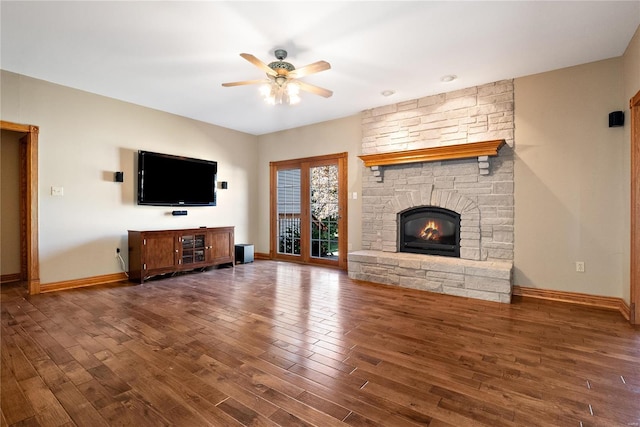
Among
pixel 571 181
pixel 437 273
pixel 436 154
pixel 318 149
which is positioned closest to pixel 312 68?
pixel 436 154

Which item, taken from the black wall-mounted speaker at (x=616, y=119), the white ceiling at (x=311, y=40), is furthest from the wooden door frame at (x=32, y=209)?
the black wall-mounted speaker at (x=616, y=119)

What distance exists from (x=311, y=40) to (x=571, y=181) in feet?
11.1

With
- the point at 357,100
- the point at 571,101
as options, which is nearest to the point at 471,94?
the point at 571,101

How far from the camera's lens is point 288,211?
21.4ft

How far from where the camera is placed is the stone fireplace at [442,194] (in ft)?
13.0

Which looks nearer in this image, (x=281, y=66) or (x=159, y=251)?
(x=281, y=66)

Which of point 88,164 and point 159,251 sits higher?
point 88,164

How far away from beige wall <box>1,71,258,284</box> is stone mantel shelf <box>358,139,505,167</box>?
338 cm

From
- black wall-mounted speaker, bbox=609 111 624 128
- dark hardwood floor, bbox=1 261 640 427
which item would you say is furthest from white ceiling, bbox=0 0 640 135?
dark hardwood floor, bbox=1 261 640 427

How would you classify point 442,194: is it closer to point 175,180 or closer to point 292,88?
point 292,88

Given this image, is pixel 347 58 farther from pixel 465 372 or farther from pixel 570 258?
pixel 570 258

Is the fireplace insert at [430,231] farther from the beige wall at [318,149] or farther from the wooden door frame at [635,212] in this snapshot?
the wooden door frame at [635,212]

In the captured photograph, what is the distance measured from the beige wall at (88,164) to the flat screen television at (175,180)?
0.19 m

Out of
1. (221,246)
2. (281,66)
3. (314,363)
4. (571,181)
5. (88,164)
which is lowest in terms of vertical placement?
(314,363)
